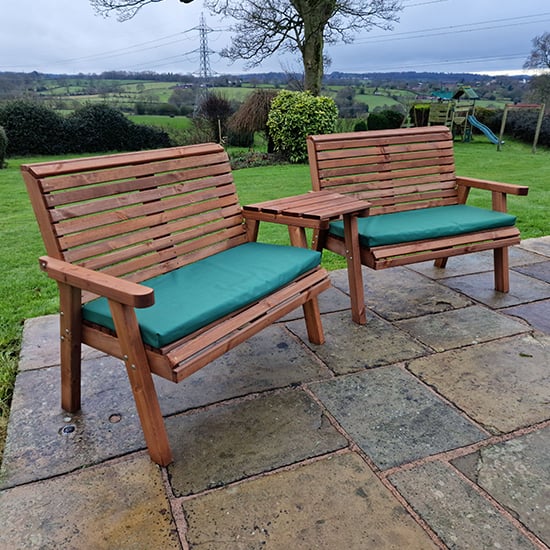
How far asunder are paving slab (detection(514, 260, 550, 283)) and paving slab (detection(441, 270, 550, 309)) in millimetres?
70

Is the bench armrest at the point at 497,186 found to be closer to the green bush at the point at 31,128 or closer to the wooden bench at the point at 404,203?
the wooden bench at the point at 404,203

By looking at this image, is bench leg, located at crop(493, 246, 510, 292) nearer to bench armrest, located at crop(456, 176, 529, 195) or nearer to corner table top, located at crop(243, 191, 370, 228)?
bench armrest, located at crop(456, 176, 529, 195)

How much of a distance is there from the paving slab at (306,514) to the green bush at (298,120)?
31.1 ft

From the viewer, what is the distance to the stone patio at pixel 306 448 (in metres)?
1.44

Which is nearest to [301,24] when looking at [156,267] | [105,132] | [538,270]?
[105,132]

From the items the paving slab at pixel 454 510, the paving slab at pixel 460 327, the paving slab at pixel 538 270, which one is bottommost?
the paving slab at pixel 538 270

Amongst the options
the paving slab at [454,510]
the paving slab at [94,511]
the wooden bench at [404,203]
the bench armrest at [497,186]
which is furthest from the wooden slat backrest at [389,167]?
the paving slab at [94,511]

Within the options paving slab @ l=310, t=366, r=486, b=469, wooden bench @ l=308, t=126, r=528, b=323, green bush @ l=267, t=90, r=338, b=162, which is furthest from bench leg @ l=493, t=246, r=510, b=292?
green bush @ l=267, t=90, r=338, b=162

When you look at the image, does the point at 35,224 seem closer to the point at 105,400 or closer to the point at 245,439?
the point at 105,400

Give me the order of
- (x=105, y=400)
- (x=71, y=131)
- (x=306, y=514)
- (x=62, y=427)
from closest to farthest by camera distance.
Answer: (x=306, y=514) → (x=62, y=427) → (x=105, y=400) → (x=71, y=131)

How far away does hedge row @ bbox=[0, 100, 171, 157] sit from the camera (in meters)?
13.1

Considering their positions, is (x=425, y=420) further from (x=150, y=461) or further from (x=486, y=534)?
(x=150, y=461)

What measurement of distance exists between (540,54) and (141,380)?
75.0ft

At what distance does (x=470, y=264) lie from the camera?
379 centimetres
